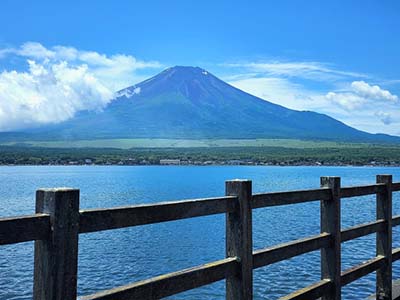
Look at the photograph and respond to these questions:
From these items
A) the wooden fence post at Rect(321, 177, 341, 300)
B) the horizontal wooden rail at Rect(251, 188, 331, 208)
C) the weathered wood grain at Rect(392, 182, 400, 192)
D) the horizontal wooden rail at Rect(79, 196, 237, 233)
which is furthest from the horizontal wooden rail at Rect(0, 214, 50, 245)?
the weathered wood grain at Rect(392, 182, 400, 192)

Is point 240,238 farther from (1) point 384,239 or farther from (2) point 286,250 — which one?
(1) point 384,239

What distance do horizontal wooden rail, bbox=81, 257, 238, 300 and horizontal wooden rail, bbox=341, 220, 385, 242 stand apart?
6.98 feet

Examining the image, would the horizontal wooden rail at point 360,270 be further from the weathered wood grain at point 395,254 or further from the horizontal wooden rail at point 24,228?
the horizontal wooden rail at point 24,228

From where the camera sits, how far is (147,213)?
3.20 meters

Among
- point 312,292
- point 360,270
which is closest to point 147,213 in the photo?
point 312,292

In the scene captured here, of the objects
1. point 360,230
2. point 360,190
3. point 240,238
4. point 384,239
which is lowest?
point 384,239

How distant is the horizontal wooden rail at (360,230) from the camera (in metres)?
5.53

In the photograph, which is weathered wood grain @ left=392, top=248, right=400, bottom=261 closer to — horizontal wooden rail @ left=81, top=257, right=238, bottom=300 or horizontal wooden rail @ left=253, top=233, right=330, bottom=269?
horizontal wooden rail @ left=253, top=233, right=330, bottom=269

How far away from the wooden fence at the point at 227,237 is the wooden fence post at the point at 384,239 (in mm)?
12

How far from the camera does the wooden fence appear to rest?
8.46ft

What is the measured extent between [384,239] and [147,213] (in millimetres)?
4338

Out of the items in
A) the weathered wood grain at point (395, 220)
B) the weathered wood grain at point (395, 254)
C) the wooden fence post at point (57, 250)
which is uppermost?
the wooden fence post at point (57, 250)

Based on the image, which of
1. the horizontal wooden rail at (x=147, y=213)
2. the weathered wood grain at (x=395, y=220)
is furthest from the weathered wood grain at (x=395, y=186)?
the horizontal wooden rail at (x=147, y=213)

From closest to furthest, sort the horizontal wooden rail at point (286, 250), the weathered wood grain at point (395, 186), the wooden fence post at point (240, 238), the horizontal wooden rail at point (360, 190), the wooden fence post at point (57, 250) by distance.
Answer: the wooden fence post at point (57, 250), the wooden fence post at point (240, 238), the horizontal wooden rail at point (286, 250), the horizontal wooden rail at point (360, 190), the weathered wood grain at point (395, 186)
